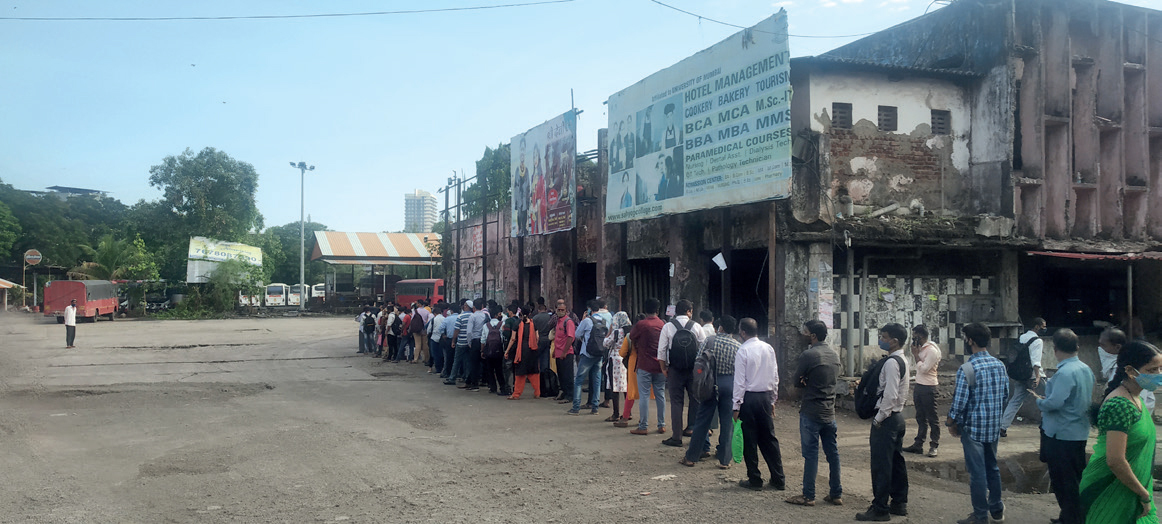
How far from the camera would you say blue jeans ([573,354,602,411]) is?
1135 cm

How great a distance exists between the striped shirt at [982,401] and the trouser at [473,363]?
952 cm

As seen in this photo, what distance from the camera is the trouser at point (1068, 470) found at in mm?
5508

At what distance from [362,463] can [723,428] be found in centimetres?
384

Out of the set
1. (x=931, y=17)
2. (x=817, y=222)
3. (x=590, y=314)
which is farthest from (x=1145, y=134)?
(x=590, y=314)

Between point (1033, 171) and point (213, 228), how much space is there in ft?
161

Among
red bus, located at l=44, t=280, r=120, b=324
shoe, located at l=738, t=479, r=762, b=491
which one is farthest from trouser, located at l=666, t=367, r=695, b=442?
red bus, located at l=44, t=280, r=120, b=324

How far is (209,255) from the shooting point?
4794 cm

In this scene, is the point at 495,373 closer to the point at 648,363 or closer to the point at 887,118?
the point at 648,363

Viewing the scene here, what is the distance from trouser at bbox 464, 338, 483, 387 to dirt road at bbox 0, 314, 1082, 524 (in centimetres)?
54

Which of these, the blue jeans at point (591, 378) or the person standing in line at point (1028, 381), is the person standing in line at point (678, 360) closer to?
the blue jeans at point (591, 378)

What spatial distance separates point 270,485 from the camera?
6.91 meters

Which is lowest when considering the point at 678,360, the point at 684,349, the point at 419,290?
the point at 678,360

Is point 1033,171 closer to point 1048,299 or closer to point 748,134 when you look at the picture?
point 1048,299

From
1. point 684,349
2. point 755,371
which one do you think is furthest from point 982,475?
point 684,349
